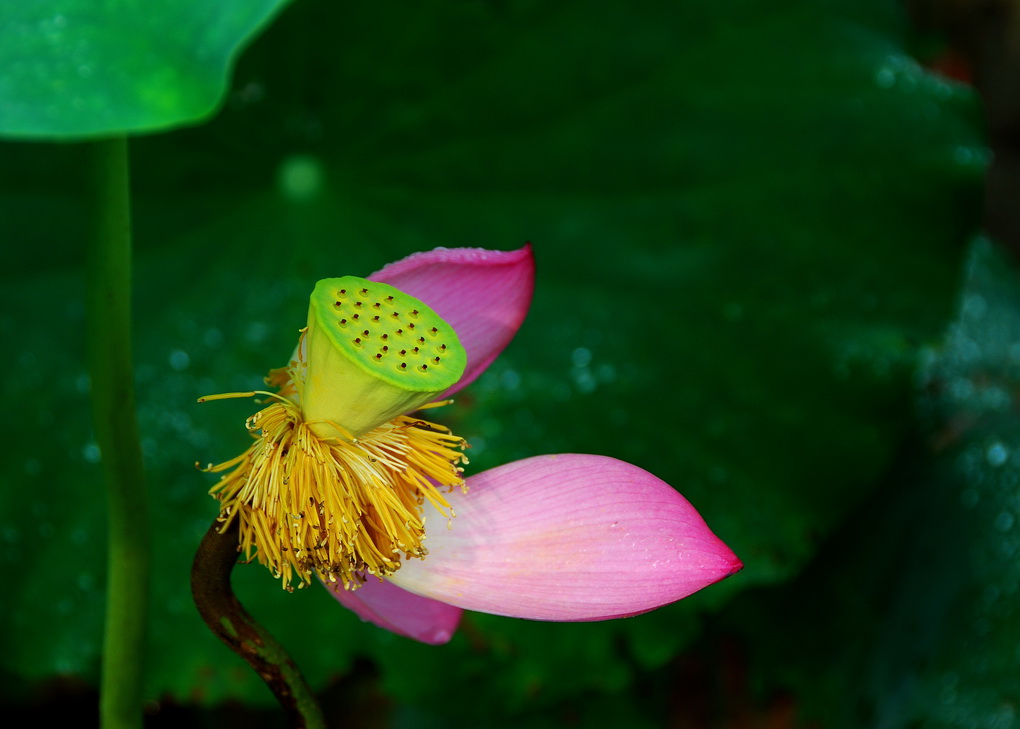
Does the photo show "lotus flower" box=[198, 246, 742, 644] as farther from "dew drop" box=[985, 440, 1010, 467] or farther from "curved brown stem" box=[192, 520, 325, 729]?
"dew drop" box=[985, 440, 1010, 467]

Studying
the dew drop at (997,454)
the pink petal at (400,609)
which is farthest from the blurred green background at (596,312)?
the pink petal at (400,609)

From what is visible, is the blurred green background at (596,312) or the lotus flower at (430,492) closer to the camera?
the lotus flower at (430,492)

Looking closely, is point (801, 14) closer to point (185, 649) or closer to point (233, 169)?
point (233, 169)

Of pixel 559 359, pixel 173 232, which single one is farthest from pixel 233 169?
pixel 559 359

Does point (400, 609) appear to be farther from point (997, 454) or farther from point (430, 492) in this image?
point (997, 454)

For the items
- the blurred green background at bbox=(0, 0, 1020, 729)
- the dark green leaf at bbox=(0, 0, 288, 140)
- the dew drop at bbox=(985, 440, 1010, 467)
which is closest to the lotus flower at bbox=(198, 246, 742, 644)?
the dark green leaf at bbox=(0, 0, 288, 140)

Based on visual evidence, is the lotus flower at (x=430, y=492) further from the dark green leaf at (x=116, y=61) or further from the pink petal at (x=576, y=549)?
the dark green leaf at (x=116, y=61)

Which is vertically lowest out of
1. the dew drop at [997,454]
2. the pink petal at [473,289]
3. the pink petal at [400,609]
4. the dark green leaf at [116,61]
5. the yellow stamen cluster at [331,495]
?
the dew drop at [997,454]
